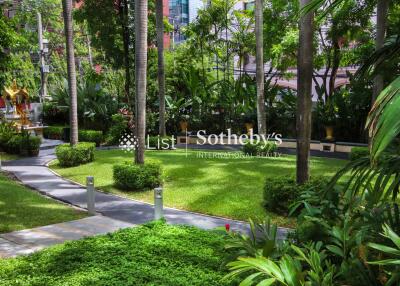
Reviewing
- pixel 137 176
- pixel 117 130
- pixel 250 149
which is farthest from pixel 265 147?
pixel 117 130

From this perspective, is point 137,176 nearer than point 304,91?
No

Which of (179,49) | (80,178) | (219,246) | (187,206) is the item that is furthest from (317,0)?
(179,49)

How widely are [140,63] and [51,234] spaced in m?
4.89

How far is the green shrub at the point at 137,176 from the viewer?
1073cm

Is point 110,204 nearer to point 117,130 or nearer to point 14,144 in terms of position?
point 14,144

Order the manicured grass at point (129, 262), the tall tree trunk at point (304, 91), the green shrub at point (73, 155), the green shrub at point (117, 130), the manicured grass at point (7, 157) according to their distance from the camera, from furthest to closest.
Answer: the green shrub at point (117, 130) → the manicured grass at point (7, 157) → the green shrub at point (73, 155) → the tall tree trunk at point (304, 91) → the manicured grass at point (129, 262)

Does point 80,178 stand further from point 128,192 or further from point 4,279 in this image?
point 4,279

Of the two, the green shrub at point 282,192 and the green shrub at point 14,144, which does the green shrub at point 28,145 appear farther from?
the green shrub at point 282,192

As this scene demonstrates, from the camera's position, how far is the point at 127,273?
4.69 meters

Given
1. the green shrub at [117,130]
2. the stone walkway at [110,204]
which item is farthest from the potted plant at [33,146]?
the green shrub at [117,130]

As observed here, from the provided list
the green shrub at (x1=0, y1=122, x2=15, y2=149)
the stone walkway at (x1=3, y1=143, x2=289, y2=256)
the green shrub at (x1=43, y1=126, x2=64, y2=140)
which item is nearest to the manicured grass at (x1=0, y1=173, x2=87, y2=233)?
the stone walkway at (x1=3, y1=143, x2=289, y2=256)

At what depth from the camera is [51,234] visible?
754 cm

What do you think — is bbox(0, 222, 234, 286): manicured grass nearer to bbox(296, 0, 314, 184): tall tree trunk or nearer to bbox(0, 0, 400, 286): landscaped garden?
bbox(0, 0, 400, 286): landscaped garden

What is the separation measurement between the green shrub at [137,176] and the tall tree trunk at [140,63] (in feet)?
1.72
